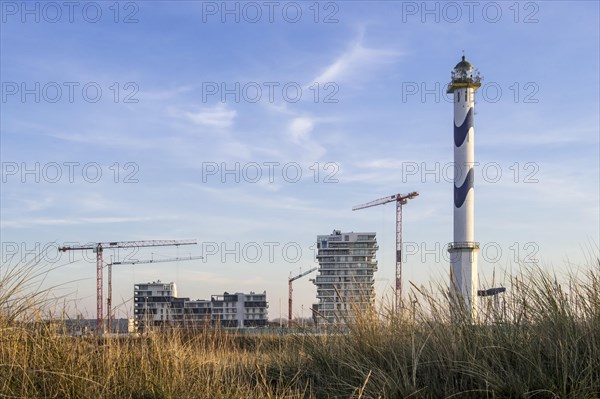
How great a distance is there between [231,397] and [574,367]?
8.82 ft

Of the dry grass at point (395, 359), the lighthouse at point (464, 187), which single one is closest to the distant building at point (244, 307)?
the lighthouse at point (464, 187)

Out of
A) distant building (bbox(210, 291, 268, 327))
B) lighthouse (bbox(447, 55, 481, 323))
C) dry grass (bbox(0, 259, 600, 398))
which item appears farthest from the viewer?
distant building (bbox(210, 291, 268, 327))

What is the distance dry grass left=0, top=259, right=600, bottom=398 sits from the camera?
5.17 metres

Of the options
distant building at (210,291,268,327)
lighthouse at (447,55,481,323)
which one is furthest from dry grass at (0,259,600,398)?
distant building at (210,291,268,327)

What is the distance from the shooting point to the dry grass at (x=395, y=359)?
5.17 meters

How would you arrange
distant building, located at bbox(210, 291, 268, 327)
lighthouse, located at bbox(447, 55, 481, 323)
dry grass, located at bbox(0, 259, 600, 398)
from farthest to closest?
distant building, located at bbox(210, 291, 268, 327), lighthouse, located at bbox(447, 55, 481, 323), dry grass, located at bbox(0, 259, 600, 398)

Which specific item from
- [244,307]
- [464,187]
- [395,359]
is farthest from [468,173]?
[244,307]

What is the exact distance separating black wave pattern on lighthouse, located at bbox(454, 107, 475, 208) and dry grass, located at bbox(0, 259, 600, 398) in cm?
2657

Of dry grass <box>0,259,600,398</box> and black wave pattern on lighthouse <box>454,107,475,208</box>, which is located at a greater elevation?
black wave pattern on lighthouse <box>454,107,475,208</box>

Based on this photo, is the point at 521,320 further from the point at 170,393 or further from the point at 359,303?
the point at 170,393

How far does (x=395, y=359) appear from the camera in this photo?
18.8 feet

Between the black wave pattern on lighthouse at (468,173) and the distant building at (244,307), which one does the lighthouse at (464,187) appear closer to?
the black wave pattern on lighthouse at (468,173)

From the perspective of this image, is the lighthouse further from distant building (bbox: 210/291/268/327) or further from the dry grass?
distant building (bbox: 210/291/268/327)

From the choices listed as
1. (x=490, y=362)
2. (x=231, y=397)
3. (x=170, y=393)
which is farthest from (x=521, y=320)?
(x=170, y=393)
